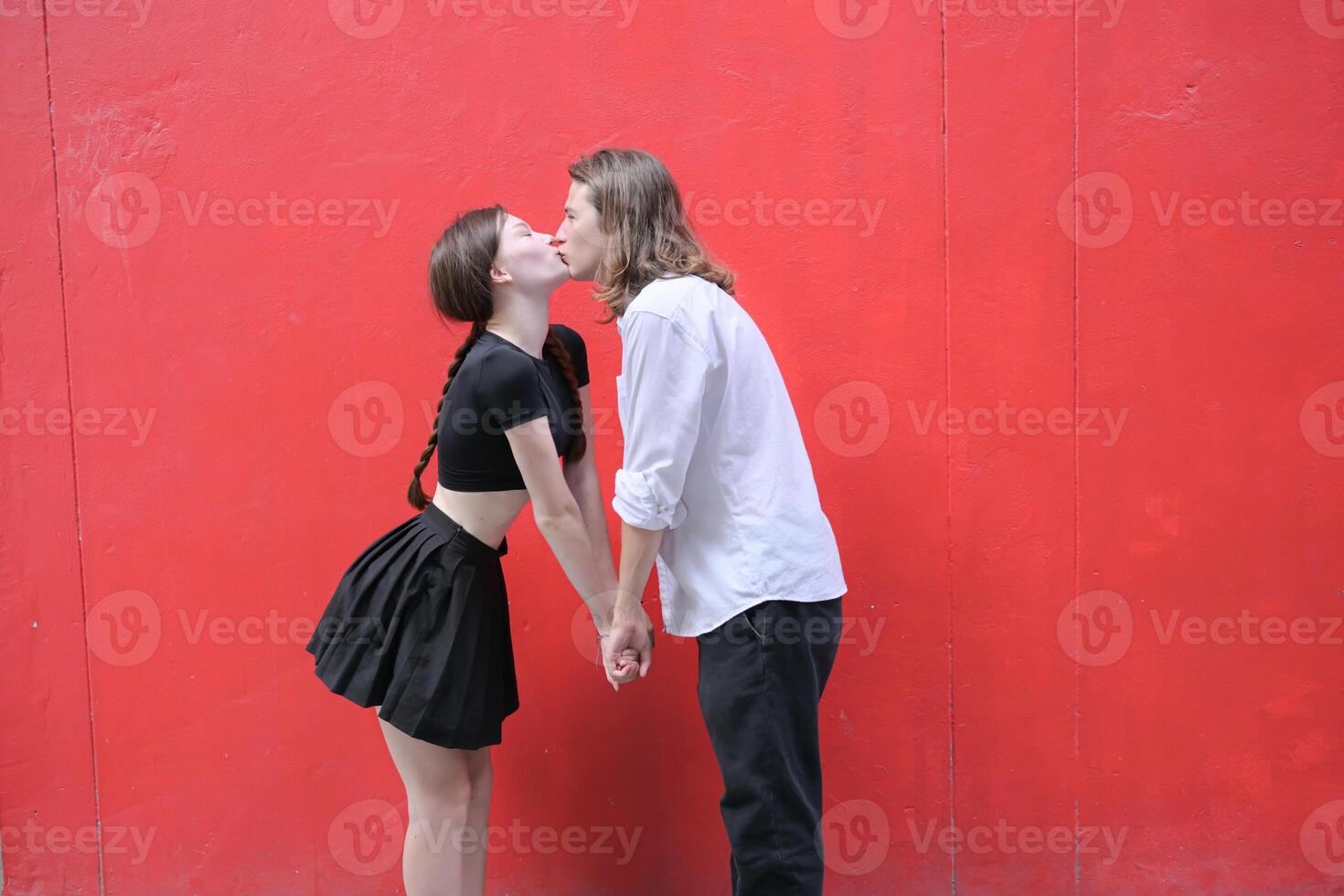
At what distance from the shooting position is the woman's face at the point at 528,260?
6.94 ft

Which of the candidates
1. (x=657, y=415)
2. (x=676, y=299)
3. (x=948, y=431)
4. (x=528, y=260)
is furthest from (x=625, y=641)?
(x=948, y=431)

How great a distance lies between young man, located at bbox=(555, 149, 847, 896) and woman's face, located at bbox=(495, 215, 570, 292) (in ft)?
0.59

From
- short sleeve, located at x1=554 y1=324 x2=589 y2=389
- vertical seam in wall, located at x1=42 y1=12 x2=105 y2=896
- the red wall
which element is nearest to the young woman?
short sleeve, located at x1=554 y1=324 x2=589 y2=389

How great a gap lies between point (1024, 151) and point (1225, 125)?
0.55 metres

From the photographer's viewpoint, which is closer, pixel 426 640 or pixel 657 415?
pixel 657 415

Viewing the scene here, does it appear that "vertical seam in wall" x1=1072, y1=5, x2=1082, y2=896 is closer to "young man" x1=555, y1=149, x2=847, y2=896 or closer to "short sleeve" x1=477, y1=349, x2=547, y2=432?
"young man" x1=555, y1=149, x2=847, y2=896

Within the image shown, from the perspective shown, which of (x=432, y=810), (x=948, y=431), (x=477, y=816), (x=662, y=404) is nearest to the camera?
(x=662, y=404)

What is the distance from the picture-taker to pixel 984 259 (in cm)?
261

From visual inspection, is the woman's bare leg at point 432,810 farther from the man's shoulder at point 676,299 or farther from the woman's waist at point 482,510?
the man's shoulder at point 676,299

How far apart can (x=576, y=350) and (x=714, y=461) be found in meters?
0.58

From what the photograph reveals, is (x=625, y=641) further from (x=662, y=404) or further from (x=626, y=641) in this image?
(x=662, y=404)

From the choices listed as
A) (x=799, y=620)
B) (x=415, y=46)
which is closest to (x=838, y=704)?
(x=799, y=620)

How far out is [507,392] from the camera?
6.44ft

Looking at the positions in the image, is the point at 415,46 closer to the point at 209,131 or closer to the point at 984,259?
the point at 209,131
